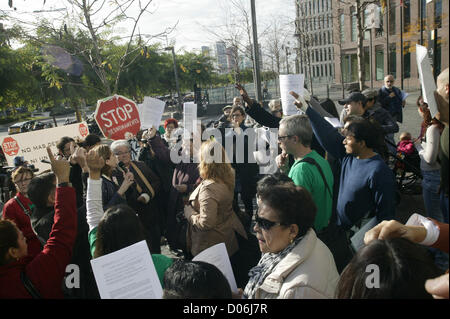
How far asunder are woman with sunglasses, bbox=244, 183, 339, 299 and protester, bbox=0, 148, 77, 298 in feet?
3.73

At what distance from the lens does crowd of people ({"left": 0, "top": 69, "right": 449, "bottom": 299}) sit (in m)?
1.27

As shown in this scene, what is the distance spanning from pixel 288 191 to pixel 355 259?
66 cm

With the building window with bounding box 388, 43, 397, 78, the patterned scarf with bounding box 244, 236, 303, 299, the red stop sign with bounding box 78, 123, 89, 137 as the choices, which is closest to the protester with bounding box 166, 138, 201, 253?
the patterned scarf with bounding box 244, 236, 303, 299

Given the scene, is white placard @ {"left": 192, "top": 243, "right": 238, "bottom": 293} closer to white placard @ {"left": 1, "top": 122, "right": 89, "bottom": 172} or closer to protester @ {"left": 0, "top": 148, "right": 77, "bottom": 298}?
protester @ {"left": 0, "top": 148, "right": 77, "bottom": 298}

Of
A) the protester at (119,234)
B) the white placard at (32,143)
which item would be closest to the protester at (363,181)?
the protester at (119,234)

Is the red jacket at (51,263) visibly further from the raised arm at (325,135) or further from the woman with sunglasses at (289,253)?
the raised arm at (325,135)

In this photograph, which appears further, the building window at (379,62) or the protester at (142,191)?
the building window at (379,62)

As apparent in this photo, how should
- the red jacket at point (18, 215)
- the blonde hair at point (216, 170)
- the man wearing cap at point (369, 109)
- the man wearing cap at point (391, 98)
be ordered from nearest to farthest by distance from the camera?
the blonde hair at point (216, 170), the red jacket at point (18, 215), the man wearing cap at point (369, 109), the man wearing cap at point (391, 98)

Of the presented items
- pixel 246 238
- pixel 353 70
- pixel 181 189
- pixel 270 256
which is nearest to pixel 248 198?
pixel 181 189

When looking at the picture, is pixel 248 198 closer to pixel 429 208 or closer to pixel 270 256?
pixel 429 208

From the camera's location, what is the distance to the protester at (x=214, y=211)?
2.72 meters

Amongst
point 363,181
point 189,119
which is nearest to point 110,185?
point 189,119

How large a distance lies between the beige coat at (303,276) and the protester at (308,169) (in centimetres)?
92

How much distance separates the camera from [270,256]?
1893 mm
